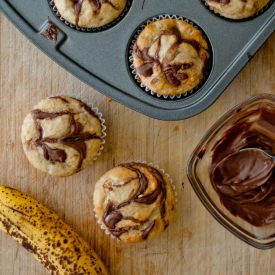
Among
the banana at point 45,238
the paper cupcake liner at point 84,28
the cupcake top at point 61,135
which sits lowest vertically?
the banana at point 45,238

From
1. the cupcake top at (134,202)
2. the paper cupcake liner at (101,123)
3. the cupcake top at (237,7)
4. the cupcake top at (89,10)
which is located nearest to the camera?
the cupcake top at (237,7)

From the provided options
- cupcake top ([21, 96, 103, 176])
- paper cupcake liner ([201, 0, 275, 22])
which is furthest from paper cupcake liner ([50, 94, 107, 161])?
paper cupcake liner ([201, 0, 275, 22])

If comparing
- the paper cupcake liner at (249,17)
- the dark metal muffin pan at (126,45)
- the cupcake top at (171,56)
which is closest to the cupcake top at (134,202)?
the dark metal muffin pan at (126,45)

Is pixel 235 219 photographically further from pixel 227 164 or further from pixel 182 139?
pixel 182 139

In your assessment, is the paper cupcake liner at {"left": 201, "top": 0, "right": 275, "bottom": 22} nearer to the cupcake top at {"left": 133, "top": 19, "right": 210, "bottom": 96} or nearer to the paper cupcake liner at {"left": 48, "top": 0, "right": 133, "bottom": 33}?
the cupcake top at {"left": 133, "top": 19, "right": 210, "bottom": 96}

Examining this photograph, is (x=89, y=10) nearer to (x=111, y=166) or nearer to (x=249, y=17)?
(x=249, y=17)

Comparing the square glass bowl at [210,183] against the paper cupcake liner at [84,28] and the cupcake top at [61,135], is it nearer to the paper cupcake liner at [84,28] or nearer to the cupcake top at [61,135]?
the cupcake top at [61,135]
